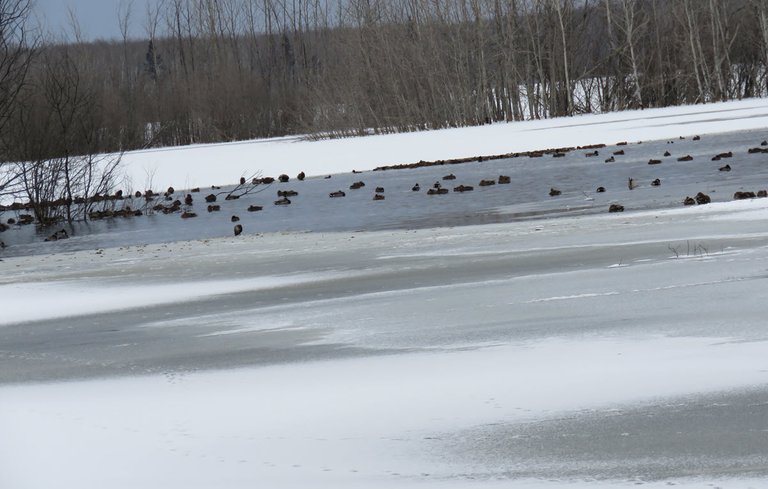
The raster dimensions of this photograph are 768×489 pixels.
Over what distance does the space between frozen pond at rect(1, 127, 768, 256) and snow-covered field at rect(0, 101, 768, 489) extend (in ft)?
11.4

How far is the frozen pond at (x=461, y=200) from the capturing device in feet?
47.2

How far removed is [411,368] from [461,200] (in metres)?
11.2

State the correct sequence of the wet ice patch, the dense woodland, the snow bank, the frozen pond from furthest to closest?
the dense woodland
the snow bank
the frozen pond
the wet ice patch

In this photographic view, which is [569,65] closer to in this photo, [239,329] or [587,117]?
[587,117]

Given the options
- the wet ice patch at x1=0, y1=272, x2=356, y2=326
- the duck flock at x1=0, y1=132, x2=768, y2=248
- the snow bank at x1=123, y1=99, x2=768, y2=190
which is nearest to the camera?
the wet ice patch at x1=0, y1=272, x2=356, y2=326

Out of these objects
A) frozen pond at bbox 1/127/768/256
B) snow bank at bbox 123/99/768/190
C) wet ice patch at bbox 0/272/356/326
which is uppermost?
snow bank at bbox 123/99/768/190

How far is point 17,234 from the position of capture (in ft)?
60.0

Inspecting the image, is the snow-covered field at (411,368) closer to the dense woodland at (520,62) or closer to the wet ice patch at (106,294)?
the wet ice patch at (106,294)

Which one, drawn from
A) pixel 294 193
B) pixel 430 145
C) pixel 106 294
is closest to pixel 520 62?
pixel 430 145

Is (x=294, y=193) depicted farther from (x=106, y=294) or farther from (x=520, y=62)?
(x=520, y=62)

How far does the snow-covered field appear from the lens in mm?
4250

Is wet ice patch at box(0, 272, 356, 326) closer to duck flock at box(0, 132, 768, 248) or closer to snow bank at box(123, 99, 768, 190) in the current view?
duck flock at box(0, 132, 768, 248)

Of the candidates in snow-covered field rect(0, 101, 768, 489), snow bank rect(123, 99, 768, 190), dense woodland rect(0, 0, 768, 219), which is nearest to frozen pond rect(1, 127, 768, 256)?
snow-covered field rect(0, 101, 768, 489)

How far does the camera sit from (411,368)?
576 centimetres
